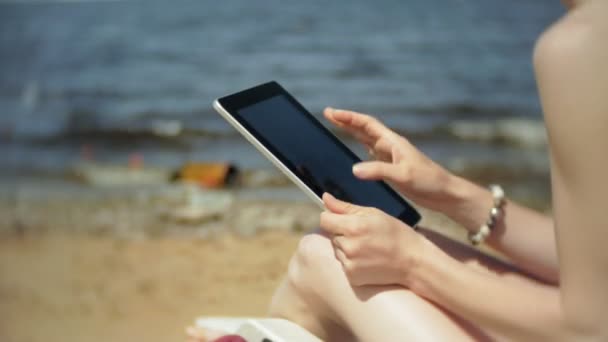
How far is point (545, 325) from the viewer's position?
117 centimetres

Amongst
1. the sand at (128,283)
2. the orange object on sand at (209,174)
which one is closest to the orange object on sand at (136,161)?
the orange object on sand at (209,174)

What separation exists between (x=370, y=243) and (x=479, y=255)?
0.41m

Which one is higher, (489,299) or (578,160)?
(578,160)

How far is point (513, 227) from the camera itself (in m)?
1.59

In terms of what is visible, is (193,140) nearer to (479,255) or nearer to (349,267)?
(479,255)

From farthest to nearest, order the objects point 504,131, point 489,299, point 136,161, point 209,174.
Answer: point 504,131 < point 136,161 < point 209,174 < point 489,299

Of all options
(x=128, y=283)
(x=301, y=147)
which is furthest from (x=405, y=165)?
(x=128, y=283)

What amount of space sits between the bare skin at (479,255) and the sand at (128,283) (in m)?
1.87

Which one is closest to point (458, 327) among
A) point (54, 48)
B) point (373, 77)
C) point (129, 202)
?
point (129, 202)

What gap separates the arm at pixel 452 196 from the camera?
152 centimetres

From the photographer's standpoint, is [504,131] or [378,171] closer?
[378,171]

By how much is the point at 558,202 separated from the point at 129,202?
4.54 m

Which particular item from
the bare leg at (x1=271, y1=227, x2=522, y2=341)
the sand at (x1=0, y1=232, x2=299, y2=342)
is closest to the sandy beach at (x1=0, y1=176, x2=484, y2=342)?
the sand at (x1=0, y1=232, x2=299, y2=342)

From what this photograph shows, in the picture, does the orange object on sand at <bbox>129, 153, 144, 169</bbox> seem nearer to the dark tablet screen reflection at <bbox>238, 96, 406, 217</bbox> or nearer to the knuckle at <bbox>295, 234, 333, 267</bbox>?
the dark tablet screen reflection at <bbox>238, 96, 406, 217</bbox>
